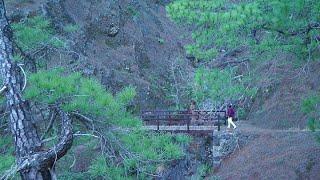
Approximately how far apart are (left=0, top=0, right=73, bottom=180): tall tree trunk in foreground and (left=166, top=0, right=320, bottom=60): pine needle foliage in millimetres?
3442

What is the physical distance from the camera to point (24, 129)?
724cm

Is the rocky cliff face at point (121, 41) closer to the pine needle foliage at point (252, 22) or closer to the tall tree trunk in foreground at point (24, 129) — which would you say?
the pine needle foliage at point (252, 22)

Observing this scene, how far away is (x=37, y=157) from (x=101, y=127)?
114cm

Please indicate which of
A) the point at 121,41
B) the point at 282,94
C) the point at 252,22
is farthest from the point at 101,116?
the point at 121,41

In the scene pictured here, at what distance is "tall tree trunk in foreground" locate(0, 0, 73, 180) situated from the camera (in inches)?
275

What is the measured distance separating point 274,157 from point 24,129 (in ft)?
38.9

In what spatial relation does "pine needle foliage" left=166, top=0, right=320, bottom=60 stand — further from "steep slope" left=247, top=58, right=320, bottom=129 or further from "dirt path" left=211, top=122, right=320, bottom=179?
"steep slope" left=247, top=58, right=320, bottom=129

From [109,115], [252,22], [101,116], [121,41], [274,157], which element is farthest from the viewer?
[121,41]

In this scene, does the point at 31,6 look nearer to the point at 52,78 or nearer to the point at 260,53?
the point at 260,53

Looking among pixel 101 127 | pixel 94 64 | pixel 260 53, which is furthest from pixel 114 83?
pixel 101 127

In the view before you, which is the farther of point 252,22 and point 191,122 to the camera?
point 191,122

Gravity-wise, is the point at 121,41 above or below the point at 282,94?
above

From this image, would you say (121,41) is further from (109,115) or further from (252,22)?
(109,115)

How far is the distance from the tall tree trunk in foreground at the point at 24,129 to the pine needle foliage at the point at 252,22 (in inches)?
136
